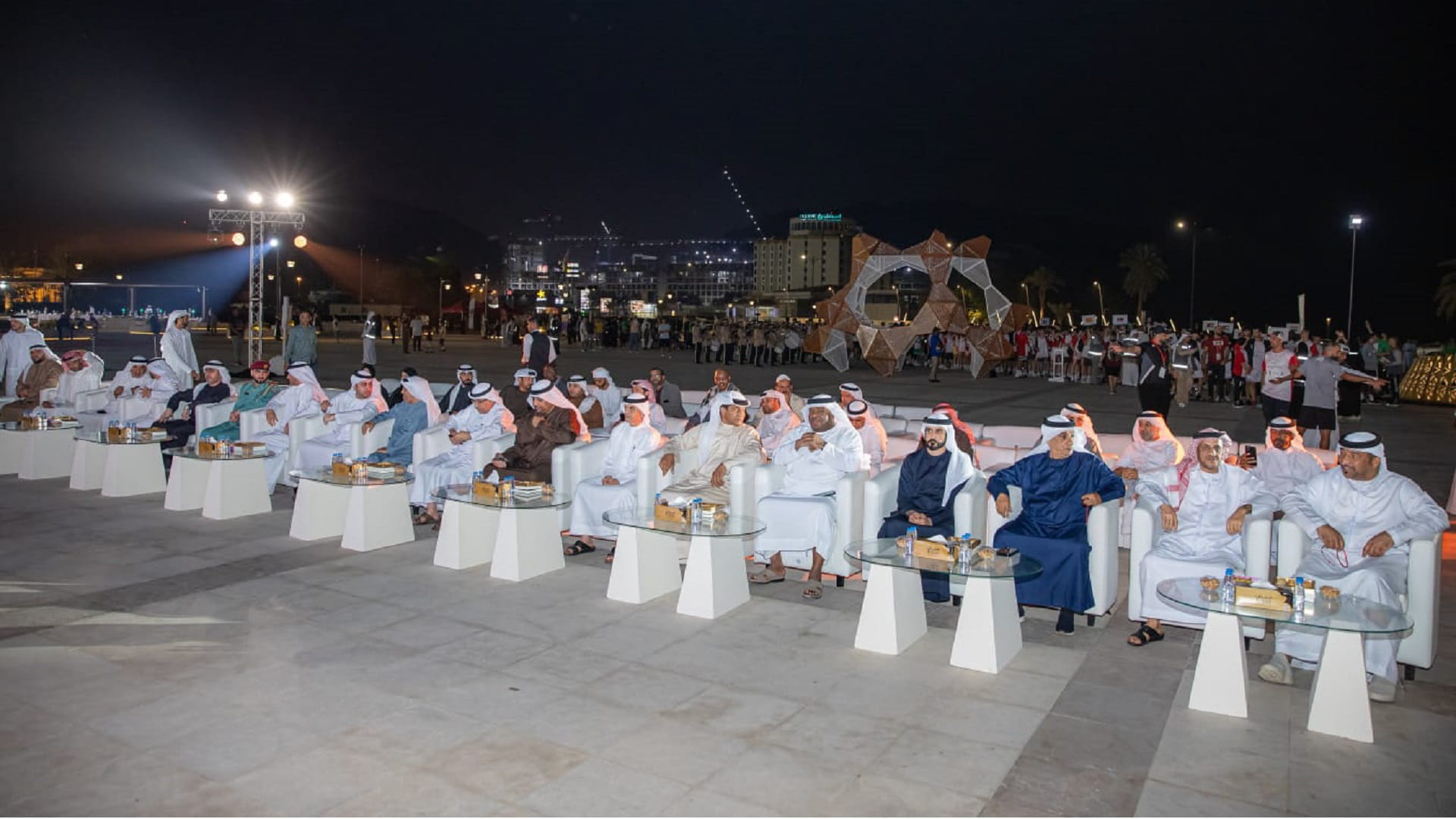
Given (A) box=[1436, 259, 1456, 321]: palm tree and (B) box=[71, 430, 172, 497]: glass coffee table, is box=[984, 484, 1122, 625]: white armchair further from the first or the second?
(A) box=[1436, 259, 1456, 321]: palm tree

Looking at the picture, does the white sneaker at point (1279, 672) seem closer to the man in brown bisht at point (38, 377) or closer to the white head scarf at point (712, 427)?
the white head scarf at point (712, 427)

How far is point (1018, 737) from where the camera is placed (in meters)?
4.32

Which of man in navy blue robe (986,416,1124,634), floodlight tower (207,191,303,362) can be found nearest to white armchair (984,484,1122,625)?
man in navy blue robe (986,416,1124,634)

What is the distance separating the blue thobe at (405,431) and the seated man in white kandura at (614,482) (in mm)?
2104

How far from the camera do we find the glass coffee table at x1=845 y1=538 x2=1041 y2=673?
16.9ft

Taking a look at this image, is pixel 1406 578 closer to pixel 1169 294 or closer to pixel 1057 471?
pixel 1057 471

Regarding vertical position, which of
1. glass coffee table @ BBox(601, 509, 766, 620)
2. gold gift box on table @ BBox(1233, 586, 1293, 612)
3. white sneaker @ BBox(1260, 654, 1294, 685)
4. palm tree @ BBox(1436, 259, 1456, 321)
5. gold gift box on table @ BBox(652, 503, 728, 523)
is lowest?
white sneaker @ BBox(1260, 654, 1294, 685)

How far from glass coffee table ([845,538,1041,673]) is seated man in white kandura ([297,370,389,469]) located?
18.5 ft

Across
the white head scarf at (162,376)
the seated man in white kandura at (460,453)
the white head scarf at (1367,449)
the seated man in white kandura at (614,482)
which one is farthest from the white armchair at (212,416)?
the white head scarf at (1367,449)

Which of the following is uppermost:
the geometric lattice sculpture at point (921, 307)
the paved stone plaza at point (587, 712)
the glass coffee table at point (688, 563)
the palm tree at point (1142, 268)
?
the palm tree at point (1142, 268)

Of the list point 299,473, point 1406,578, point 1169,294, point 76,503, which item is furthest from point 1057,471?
point 1169,294

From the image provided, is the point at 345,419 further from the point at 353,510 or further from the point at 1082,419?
the point at 1082,419

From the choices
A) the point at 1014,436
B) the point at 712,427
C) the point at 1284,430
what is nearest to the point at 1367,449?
the point at 1284,430

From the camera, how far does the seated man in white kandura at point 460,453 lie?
8.41 metres
